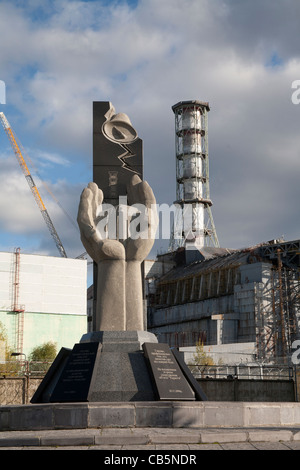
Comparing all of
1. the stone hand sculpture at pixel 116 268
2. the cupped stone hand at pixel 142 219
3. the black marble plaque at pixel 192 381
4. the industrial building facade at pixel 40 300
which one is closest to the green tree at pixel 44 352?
the industrial building facade at pixel 40 300

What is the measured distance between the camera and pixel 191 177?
100 metres

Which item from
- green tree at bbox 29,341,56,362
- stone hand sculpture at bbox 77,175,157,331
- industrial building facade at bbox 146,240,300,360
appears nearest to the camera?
stone hand sculpture at bbox 77,175,157,331

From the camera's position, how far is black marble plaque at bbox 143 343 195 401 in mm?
15484

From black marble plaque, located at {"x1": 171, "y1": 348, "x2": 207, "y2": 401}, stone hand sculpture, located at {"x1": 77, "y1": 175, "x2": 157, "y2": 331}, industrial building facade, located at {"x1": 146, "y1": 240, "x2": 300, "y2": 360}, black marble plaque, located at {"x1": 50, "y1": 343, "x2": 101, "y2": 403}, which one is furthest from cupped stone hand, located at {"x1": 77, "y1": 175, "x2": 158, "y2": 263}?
industrial building facade, located at {"x1": 146, "y1": 240, "x2": 300, "y2": 360}

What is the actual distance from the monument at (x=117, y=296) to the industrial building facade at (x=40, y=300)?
54.9 meters

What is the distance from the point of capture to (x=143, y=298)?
19.1 meters

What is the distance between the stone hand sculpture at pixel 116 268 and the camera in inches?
713

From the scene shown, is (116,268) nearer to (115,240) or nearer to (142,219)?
(115,240)

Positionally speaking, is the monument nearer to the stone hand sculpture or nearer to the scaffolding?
the stone hand sculpture

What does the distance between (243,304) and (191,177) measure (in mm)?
34125

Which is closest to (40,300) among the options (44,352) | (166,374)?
(44,352)

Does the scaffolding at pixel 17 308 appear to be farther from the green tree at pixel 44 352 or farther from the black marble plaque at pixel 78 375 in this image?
the black marble plaque at pixel 78 375

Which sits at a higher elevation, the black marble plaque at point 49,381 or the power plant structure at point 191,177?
the power plant structure at point 191,177

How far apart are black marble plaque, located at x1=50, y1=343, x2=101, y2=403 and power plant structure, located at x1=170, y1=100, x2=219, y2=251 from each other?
8210cm
